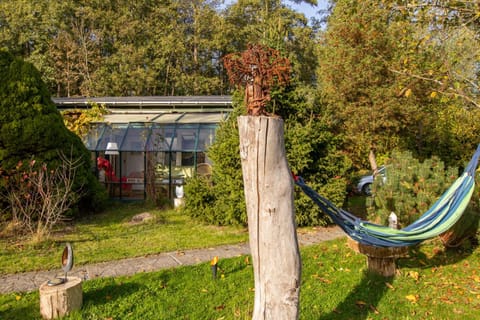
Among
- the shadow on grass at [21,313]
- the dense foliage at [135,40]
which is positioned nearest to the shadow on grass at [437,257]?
the shadow on grass at [21,313]

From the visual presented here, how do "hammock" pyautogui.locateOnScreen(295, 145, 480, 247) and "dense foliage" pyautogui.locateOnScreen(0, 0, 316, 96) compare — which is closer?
"hammock" pyautogui.locateOnScreen(295, 145, 480, 247)

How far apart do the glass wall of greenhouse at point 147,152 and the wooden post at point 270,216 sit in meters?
8.16

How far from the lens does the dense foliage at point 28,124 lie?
8.09 m

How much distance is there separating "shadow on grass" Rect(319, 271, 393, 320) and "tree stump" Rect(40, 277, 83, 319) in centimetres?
267

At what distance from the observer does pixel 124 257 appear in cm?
604

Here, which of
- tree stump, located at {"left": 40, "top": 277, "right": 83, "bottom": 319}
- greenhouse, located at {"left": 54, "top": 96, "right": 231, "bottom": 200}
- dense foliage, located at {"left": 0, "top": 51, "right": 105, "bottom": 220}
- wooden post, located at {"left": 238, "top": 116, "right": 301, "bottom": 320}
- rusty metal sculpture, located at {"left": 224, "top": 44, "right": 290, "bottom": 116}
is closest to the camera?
rusty metal sculpture, located at {"left": 224, "top": 44, "right": 290, "bottom": 116}

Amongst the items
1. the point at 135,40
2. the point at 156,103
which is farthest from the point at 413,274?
the point at 135,40

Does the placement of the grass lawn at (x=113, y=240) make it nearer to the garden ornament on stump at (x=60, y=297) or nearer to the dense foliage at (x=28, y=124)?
the dense foliage at (x=28, y=124)

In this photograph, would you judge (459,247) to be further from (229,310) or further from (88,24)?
(88,24)

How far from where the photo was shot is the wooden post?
2707 mm

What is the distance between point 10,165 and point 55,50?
20.3 meters

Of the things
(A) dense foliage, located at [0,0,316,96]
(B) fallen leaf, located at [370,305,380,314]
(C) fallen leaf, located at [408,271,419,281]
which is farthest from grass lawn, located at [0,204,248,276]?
(A) dense foliage, located at [0,0,316,96]

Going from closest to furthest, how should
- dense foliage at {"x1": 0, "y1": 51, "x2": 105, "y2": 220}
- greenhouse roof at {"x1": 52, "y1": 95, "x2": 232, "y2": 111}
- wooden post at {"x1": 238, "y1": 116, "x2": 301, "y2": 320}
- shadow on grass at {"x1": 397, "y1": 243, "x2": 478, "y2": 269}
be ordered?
wooden post at {"x1": 238, "y1": 116, "x2": 301, "y2": 320}
shadow on grass at {"x1": 397, "y1": 243, "x2": 478, "y2": 269}
dense foliage at {"x1": 0, "y1": 51, "x2": 105, "y2": 220}
greenhouse roof at {"x1": 52, "y1": 95, "x2": 232, "y2": 111}

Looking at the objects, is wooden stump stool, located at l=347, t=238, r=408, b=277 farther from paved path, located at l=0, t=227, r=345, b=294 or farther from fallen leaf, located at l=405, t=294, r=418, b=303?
paved path, located at l=0, t=227, r=345, b=294
